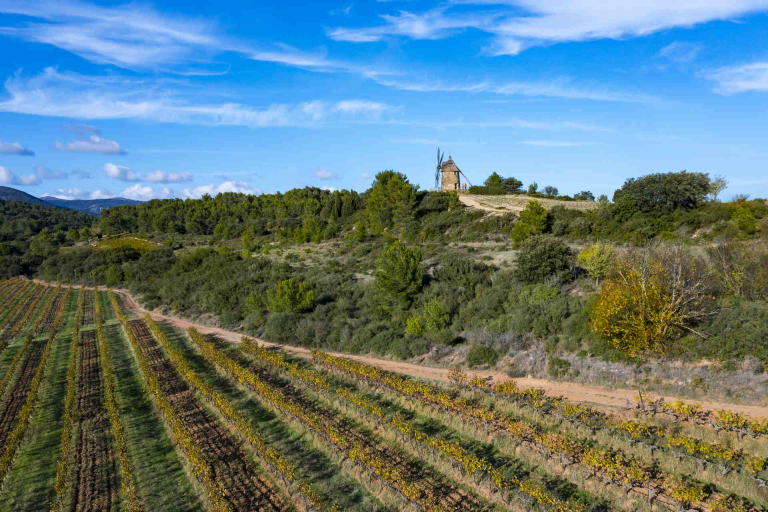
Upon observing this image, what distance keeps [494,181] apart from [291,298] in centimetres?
5564

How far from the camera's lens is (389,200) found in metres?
69.6

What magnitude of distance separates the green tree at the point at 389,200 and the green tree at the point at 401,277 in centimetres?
3190

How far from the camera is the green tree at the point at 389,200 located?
6600 centimetres

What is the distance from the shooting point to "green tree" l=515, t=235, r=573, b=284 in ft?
94.0

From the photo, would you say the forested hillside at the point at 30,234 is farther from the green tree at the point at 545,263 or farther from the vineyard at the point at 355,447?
the green tree at the point at 545,263

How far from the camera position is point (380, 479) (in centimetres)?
1348

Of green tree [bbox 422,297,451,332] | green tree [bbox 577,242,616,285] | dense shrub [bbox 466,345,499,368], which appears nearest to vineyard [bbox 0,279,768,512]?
dense shrub [bbox 466,345,499,368]

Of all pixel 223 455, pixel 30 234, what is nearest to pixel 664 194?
pixel 223 455

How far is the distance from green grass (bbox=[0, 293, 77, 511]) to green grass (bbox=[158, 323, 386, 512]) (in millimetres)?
7268

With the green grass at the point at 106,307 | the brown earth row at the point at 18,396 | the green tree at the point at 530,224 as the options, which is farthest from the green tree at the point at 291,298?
the green grass at the point at 106,307

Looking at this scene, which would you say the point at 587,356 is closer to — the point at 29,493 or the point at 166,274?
the point at 29,493

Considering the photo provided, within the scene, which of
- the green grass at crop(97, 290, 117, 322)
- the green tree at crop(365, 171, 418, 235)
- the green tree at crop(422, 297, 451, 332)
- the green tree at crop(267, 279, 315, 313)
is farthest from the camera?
the green tree at crop(365, 171, 418, 235)

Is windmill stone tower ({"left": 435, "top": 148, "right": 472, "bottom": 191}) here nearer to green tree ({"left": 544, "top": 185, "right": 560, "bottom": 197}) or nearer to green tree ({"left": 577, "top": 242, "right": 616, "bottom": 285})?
green tree ({"left": 544, "top": 185, "right": 560, "bottom": 197})

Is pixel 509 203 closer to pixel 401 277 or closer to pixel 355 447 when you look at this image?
pixel 401 277
